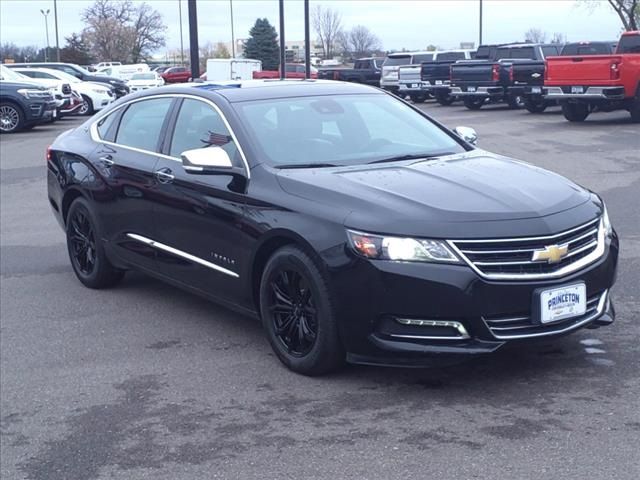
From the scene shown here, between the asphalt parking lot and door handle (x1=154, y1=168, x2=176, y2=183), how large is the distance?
3.40ft

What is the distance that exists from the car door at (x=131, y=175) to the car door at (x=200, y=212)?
0.18 metres

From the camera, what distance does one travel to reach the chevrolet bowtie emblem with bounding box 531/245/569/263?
5.10 metres

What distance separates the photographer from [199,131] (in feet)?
22.1

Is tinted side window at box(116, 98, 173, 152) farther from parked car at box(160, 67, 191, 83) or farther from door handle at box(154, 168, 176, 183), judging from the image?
parked car at box(160, 67, 191, 83)

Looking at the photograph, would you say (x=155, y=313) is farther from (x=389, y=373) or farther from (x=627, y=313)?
(x=627, y=313)

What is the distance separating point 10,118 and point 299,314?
21.1m

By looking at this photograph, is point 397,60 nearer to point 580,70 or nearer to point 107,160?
point 580,70

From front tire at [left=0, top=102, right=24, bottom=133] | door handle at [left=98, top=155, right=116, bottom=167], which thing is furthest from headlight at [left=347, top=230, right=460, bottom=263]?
Result: front tire at [left=0, top=102, right=24, bottom=133]

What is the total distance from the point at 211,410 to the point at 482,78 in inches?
989

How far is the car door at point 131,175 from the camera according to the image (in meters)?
7.12

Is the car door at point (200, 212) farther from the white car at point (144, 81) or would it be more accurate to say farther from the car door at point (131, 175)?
the white car at point (144, 81)

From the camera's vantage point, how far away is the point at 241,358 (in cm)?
620

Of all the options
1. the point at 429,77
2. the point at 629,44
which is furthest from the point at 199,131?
the point at 429,77

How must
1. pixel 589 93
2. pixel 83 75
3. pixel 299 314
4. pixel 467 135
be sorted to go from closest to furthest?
pixel 299 314 < pixel 467 135 < pixel 589 93 < pixel 83 75
